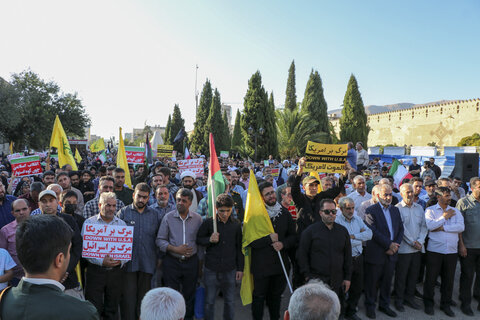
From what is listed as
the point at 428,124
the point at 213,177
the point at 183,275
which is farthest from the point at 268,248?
the point at 428,124

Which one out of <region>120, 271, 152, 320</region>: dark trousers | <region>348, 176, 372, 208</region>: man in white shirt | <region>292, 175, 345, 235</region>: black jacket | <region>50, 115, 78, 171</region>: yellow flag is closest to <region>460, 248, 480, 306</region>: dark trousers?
<region>348, 176, 372, 208</region>: man in white shirt

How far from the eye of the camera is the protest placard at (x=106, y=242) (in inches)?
159

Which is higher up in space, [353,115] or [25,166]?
[353,115]

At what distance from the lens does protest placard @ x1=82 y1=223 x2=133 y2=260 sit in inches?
159

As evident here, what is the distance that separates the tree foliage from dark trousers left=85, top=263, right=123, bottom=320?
30505 mm

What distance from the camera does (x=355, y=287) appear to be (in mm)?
5148

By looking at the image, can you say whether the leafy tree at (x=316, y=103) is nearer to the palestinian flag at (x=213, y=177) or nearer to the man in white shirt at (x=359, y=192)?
the man in white shirt at (x=359, y=192)

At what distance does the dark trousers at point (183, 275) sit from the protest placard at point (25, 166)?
6.21 m

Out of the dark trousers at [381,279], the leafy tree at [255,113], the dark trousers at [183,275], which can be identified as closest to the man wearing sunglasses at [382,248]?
the dark trousers at [381,279]

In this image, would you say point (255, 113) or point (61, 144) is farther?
point (255, 113)

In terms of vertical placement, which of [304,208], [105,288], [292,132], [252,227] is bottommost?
[105,288]

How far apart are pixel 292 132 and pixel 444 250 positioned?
31.6 m

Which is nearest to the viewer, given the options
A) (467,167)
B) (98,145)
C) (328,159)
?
(328,159)

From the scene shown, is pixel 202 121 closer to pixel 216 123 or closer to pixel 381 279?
pixel 216 123
